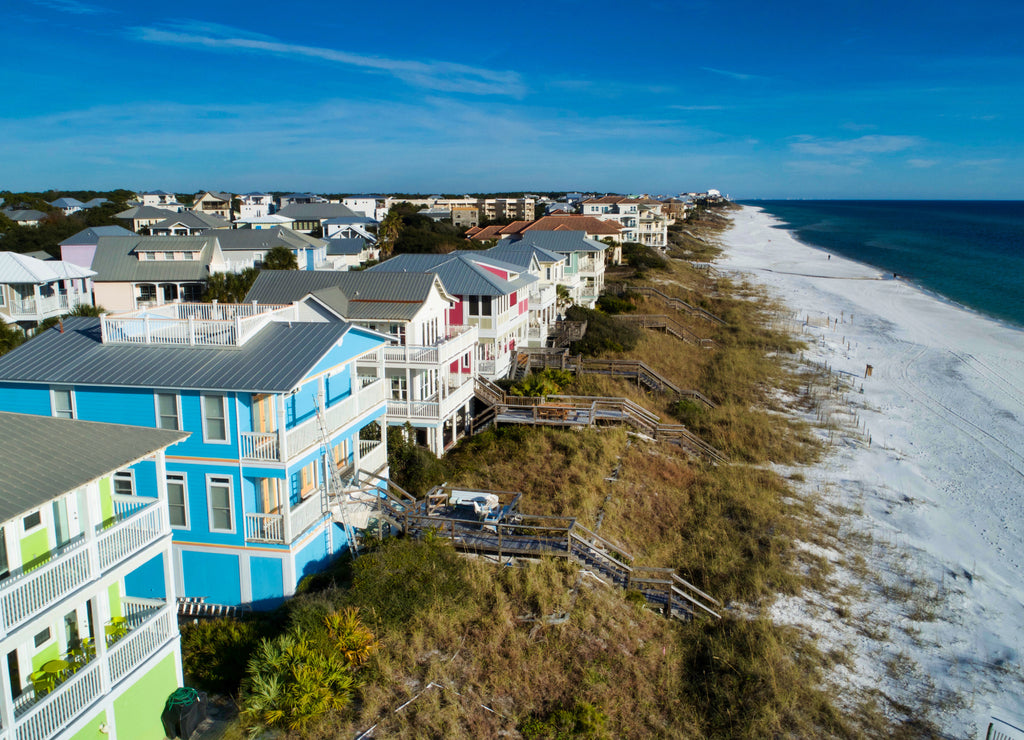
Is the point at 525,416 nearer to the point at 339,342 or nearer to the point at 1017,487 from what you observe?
the point at 339,342

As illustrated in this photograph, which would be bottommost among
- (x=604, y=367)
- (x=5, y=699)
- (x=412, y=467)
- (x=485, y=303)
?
(x=412, y=467)

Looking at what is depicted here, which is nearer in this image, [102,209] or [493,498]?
[493,498]

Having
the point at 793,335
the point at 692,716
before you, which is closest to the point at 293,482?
the point at 692,716

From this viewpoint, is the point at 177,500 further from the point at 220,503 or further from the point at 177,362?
the point at 177,362

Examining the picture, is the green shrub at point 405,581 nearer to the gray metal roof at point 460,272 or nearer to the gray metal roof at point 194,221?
the gray metal roof at point 460,272

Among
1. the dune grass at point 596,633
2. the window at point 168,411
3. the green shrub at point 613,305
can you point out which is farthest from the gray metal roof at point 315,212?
the window at point 168,411

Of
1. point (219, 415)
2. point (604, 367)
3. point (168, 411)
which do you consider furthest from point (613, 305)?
point (168, 411)
